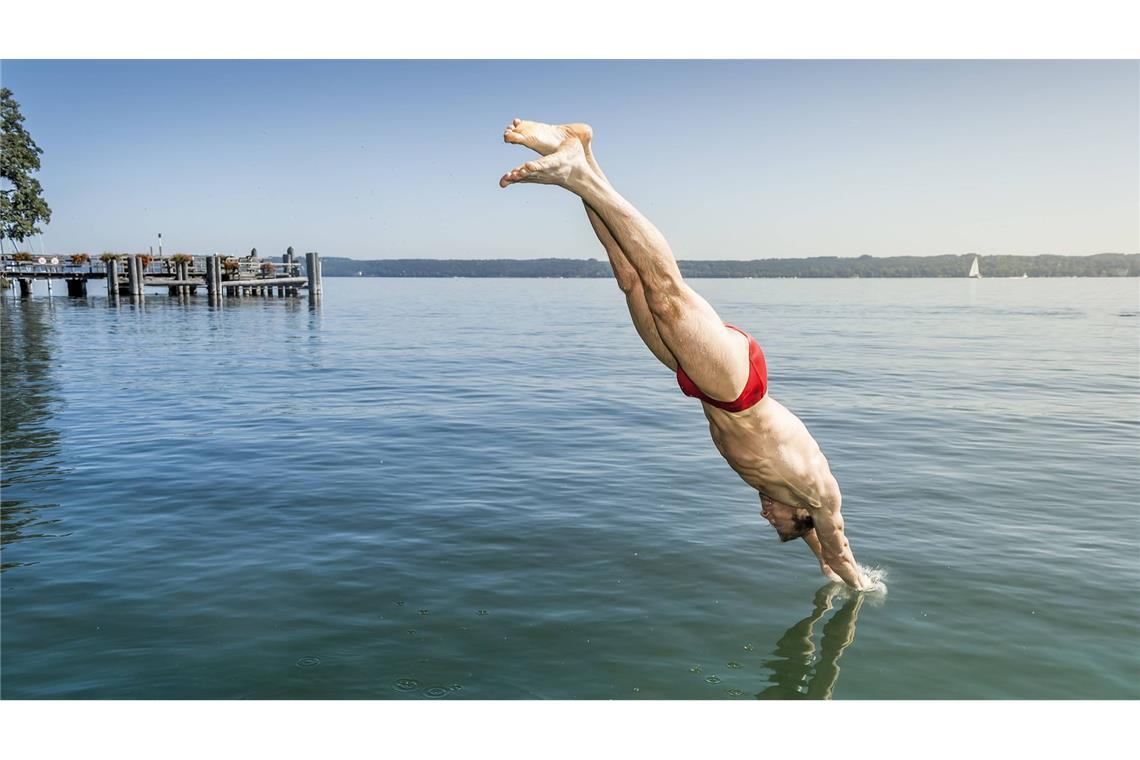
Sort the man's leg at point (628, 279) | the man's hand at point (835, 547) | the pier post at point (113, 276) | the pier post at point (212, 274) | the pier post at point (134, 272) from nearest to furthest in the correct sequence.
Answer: the man's leg at point (628, 279), the man's hand at point (835, 547), the pier post at point (113, 276), the pier post at point (134, 272), the pier post at point (212, 274)

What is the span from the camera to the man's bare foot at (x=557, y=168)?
614 centimetres

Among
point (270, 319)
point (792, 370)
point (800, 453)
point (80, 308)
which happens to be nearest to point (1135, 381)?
point (792, 370)

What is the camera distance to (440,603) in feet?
30.5

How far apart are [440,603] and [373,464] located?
6.81 metres

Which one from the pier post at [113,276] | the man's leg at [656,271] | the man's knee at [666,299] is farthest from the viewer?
the pier post at [113,276]

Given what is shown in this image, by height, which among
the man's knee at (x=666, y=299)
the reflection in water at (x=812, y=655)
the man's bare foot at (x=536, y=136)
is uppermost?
the man's bare foot at (x=536, y=136)

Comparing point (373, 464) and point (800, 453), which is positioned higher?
point (800, 453)

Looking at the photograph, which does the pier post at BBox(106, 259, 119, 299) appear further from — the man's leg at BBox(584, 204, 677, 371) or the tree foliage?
the man's leg at BBox(584, 204, 677, 371)

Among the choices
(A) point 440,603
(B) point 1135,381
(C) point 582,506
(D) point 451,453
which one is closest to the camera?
(A) point 440,603

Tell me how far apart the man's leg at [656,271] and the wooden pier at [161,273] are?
67.8 m

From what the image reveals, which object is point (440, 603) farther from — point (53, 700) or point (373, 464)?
point (373, 464)


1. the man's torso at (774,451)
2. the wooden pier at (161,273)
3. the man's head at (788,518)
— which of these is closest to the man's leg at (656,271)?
the man's torso at (774,451)

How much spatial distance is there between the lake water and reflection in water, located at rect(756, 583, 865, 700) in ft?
0.10

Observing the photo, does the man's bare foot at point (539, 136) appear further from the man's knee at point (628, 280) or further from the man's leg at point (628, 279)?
the man's knee at point (628, 280)
